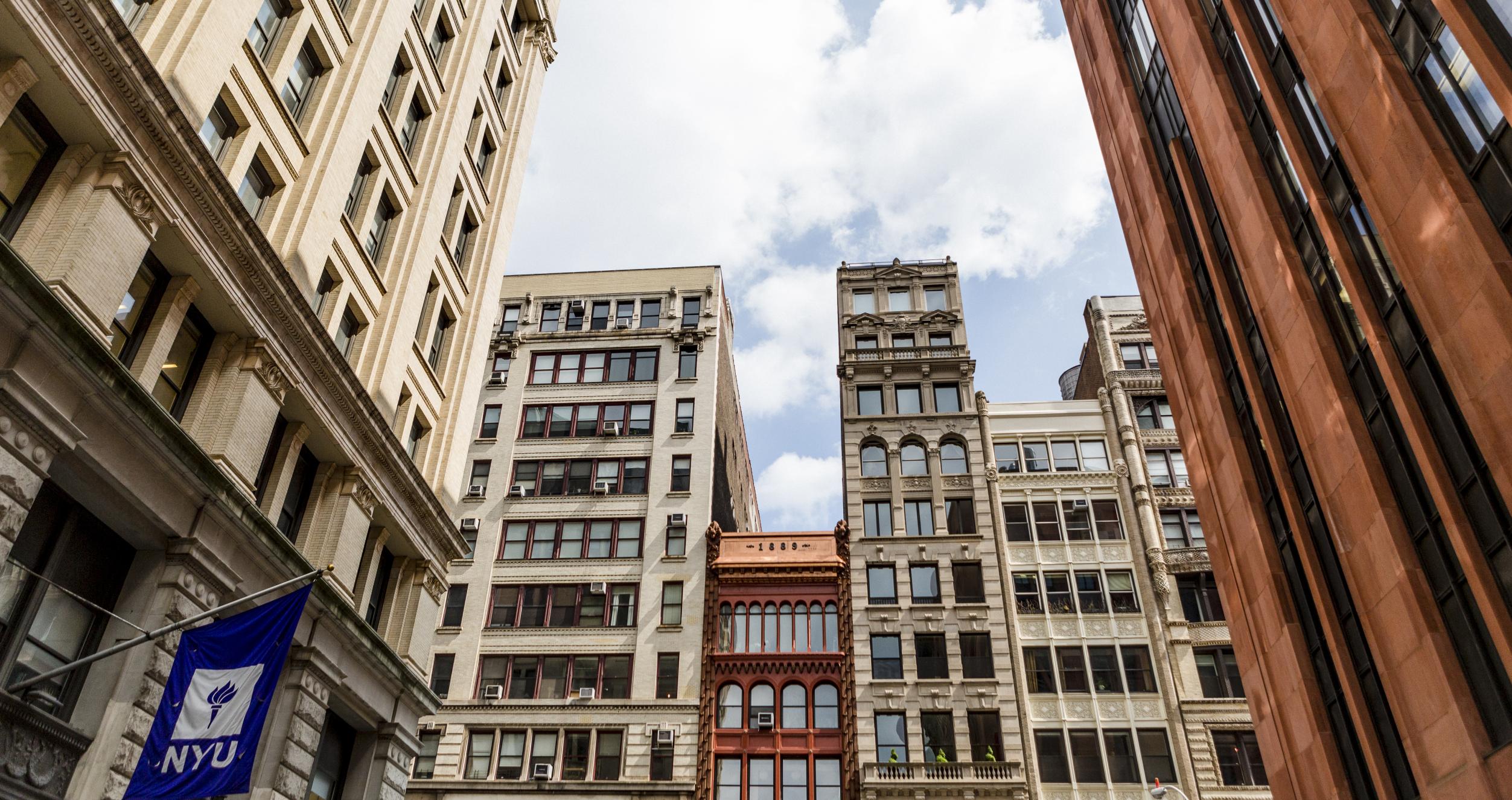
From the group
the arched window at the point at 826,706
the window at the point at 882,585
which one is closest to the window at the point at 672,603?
the arched window at the point at 826,706

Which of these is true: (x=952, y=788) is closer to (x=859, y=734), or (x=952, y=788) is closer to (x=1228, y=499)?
(x=859, y=734)

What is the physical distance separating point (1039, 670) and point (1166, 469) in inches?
481

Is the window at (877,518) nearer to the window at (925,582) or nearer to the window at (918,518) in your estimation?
the window at (918,518)

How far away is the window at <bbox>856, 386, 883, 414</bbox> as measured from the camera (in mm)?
51969

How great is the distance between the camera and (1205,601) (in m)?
43.8

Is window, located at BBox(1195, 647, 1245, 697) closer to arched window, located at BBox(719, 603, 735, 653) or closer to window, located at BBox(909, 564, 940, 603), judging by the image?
window, located at BBox(909, 564, 940, 603)

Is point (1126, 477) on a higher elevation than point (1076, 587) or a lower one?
higher

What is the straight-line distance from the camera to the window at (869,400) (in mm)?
51969

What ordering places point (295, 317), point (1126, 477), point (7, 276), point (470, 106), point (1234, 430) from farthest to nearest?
point (1126, 477), point (470, 106), point (1234, 430), point (295, 317), point (7, 276)

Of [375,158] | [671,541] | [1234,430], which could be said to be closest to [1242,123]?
[1234,430]

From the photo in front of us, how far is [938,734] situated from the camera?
138 feet

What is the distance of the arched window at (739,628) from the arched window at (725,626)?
21cm

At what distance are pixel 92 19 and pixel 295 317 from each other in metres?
6.99

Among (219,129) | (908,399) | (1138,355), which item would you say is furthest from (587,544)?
(219,129)
